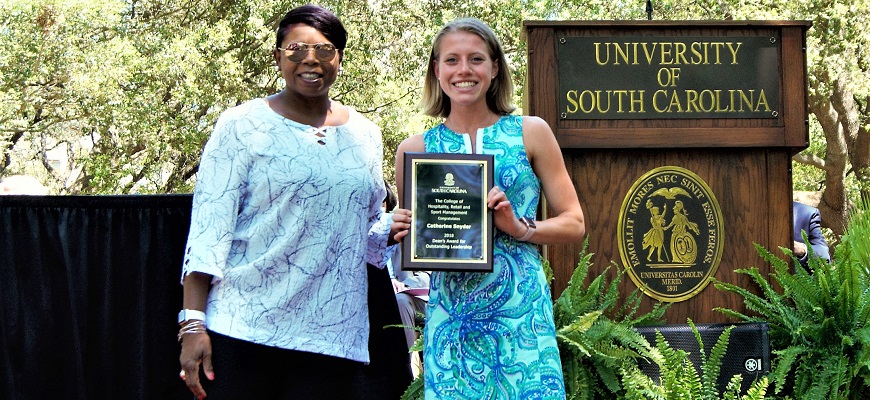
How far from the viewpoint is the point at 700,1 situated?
17469 millimetres

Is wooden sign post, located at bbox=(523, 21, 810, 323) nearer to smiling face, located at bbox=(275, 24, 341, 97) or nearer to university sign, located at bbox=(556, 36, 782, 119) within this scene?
university sign, located at bbox=(556, 36, 782, 119)

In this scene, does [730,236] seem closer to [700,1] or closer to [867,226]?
[867,226]

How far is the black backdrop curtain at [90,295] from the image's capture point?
13.0ft

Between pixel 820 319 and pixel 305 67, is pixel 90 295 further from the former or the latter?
pixel 820 319

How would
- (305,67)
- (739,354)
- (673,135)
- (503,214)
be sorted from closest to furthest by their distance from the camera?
(503,214) < (305,67) < (739,354) < (673,135)

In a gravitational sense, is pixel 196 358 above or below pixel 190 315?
below

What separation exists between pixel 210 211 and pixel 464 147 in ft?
2.93

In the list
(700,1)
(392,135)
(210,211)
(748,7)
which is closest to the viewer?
(210,211)

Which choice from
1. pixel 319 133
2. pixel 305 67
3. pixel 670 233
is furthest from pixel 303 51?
pixel 670 233

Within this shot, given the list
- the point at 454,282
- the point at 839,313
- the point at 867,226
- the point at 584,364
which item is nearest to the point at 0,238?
the point at 454,282

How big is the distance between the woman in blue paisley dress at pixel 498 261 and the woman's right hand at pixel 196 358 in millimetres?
726

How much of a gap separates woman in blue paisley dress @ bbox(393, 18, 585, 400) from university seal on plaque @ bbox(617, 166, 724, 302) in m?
1.61

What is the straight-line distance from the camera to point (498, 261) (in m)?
3.21

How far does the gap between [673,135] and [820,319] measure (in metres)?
1.13
